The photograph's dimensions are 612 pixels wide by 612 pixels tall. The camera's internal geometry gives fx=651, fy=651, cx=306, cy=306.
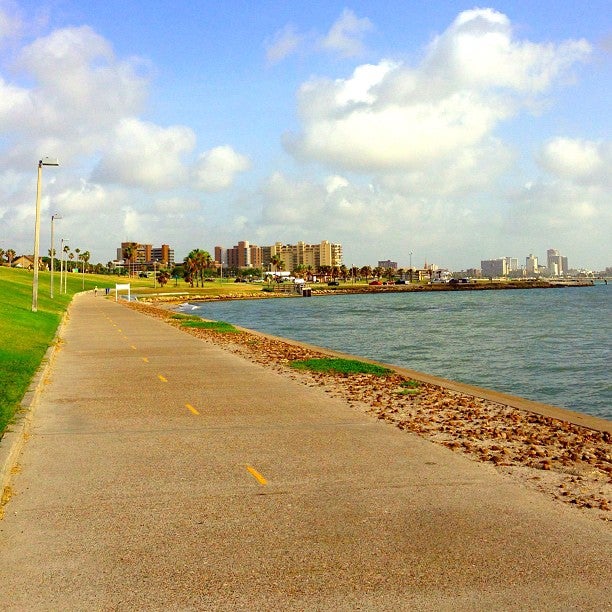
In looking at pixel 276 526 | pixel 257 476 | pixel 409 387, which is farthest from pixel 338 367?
Result: pixel 276 526

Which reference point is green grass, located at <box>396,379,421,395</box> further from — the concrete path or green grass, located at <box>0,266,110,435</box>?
green grass, located at <box>0,266,110,435</box>

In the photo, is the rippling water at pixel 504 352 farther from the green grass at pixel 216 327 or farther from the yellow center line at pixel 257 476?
the yellow center line at pixel 257 476

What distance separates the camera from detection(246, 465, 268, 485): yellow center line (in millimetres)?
8719

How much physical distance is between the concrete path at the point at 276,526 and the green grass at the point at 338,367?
8354mm

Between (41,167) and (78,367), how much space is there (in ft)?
81.0

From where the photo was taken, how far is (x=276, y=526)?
707 cm

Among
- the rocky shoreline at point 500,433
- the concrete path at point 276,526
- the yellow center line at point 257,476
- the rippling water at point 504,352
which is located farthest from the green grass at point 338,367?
the yellow center line at point 257,476

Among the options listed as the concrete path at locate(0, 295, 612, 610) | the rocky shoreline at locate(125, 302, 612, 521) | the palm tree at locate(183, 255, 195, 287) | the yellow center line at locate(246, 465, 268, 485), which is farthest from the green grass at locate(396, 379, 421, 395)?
the palm tree at locate(183, 255, 195, 287)

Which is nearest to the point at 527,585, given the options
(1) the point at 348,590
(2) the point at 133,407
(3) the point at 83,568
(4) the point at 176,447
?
(1) the point at 348,590

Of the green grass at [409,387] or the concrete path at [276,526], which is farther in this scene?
the green grass at [409,387]

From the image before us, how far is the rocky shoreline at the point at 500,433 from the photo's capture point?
887 centimetres

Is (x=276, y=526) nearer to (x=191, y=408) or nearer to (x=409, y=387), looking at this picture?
(x=191, y=408)

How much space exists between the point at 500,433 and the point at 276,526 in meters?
6.21

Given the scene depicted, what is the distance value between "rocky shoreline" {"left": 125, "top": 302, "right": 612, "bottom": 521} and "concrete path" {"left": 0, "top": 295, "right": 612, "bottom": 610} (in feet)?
1.63
